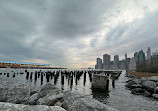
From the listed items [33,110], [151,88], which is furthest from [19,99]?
[151,88]

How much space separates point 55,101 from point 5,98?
241 cm

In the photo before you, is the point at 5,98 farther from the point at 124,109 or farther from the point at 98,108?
the point at 124,109

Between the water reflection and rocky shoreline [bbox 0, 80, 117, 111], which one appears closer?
rocky shoreline [bbox 0, 80, 117, 111]

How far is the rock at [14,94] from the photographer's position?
4.27m

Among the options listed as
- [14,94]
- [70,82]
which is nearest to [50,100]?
[14,94]

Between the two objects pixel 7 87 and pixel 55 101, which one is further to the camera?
pixel 55 101

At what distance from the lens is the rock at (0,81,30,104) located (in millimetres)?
4266

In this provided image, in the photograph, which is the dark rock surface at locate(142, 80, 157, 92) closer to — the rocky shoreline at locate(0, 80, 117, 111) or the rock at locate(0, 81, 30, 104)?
the rocky shoreline at locate(0, 80, 117, 111)

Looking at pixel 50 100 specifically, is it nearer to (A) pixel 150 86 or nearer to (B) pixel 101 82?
(B) pixel 101 82

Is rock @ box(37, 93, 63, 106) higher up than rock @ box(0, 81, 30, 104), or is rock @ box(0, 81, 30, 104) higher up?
rock @ box(0, 81, 30, 104)

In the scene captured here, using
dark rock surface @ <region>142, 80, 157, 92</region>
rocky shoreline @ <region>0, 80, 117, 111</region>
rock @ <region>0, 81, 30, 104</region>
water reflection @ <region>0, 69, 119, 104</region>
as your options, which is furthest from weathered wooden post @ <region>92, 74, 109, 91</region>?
rock @ <region>0, 81, 30, 104</region>

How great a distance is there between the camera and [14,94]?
4414 mm

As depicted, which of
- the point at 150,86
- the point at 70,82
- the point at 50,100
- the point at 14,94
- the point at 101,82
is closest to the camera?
the point at 14,94

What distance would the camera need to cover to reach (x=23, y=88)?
15.5 feet
